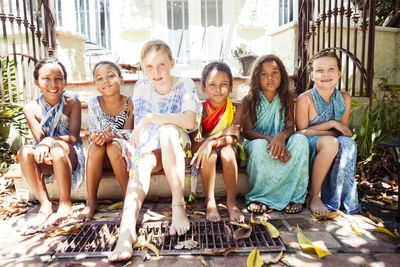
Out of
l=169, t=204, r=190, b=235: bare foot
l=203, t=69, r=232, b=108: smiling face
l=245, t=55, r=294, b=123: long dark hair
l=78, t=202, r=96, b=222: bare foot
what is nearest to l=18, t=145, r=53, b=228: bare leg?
l=78, t=202, r=96, b=222: bare foot

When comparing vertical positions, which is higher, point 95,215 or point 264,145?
point 264,145

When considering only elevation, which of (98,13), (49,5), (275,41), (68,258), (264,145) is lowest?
(68,258)

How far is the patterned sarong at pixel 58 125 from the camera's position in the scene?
8.16ft

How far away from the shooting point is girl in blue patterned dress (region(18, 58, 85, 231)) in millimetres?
2246

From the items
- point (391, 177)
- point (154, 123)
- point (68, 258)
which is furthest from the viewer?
point (391, 177)

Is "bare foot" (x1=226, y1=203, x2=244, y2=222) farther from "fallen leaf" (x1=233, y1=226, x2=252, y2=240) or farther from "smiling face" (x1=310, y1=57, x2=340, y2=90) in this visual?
"smiling face" (x1=310, y1=57, x2=340, y2=90)

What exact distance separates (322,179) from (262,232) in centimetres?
76

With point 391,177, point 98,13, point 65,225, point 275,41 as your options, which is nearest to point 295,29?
point 275,41

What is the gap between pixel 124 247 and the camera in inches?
65.9

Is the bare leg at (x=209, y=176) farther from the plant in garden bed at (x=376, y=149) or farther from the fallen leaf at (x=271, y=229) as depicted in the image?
the plant in garden bed at (x=376, y=149)

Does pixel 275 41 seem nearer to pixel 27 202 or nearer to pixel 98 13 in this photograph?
pixel 27 202

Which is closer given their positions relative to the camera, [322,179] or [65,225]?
[65,225]

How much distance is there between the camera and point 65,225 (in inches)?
83.8

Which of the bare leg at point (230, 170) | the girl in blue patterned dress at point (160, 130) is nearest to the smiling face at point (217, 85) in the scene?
the girl in blue patterned dress at point (160, 130)
